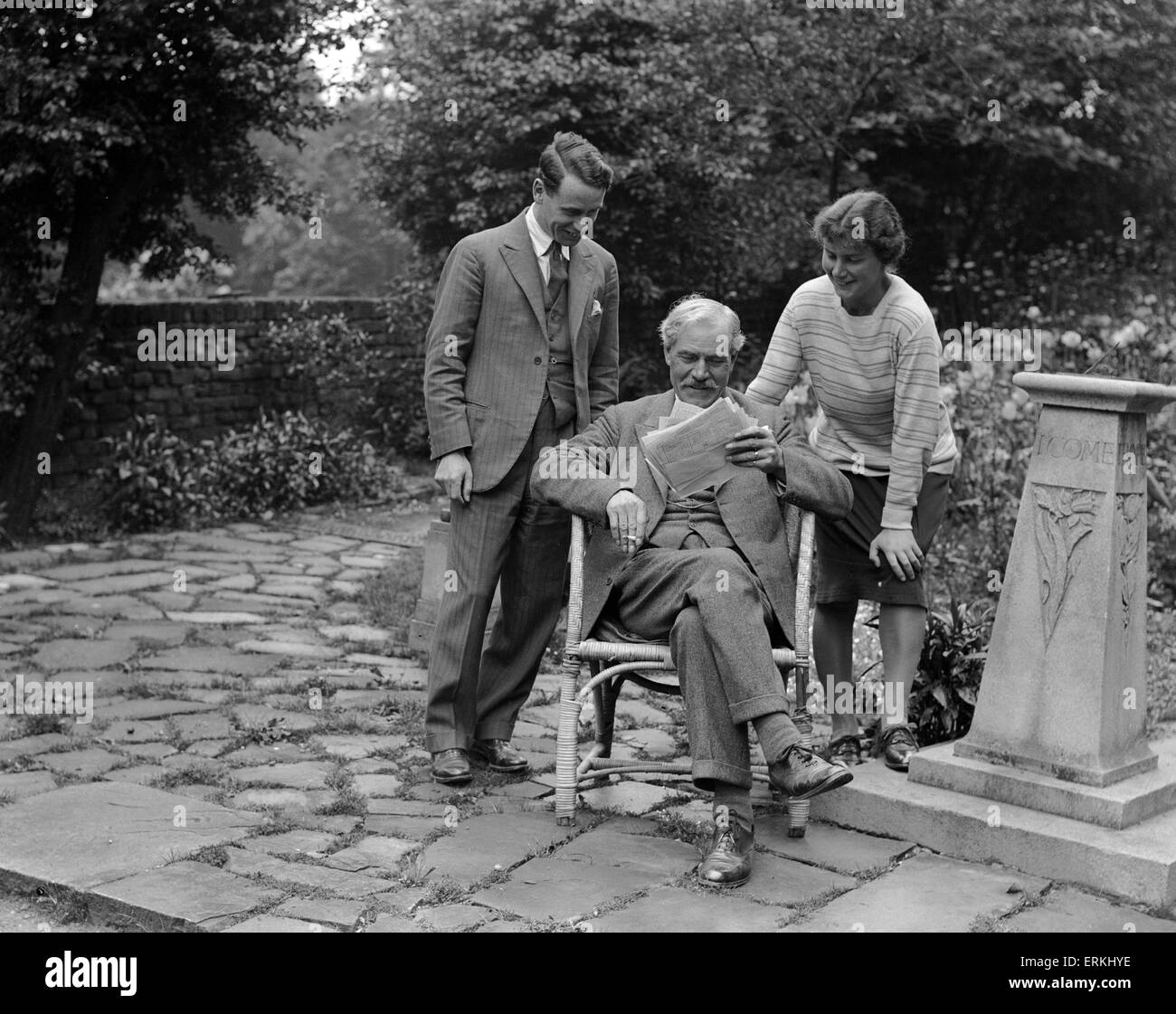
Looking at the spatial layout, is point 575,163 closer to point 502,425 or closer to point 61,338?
point 502,425

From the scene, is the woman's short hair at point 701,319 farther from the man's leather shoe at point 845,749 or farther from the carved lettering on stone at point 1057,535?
the man's leather shoe at point 845,749

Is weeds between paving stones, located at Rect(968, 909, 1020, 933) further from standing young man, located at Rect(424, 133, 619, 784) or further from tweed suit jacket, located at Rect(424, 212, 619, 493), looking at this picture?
tweed suit jacket, located at Rect(424, 212, 619, 493)

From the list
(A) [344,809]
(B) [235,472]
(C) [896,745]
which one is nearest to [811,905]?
(C) [896,745]

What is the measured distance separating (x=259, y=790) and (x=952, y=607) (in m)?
2.34

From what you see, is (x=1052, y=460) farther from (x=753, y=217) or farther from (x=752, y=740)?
(x=753, y=217)

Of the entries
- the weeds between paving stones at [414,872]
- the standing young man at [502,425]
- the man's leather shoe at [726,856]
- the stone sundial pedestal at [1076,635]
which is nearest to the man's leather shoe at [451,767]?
the standing young man at [502,425]

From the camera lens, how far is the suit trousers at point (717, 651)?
3.69 m

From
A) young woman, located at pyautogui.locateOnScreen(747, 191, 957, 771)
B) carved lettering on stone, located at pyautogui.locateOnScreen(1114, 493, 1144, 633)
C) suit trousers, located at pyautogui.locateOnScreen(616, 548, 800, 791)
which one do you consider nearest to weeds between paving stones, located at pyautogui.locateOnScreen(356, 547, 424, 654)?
young woman, located at pyautogui.locateOnScreen(747, 191, 957, 771)

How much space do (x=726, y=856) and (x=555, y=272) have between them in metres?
1.90

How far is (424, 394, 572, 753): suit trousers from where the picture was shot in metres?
4.46

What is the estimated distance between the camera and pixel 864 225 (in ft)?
13.2

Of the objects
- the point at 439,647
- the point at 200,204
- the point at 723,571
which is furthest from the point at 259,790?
the point at 200,204

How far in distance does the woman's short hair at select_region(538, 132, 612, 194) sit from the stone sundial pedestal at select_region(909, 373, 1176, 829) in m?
1.34

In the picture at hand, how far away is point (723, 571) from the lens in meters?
3.86
